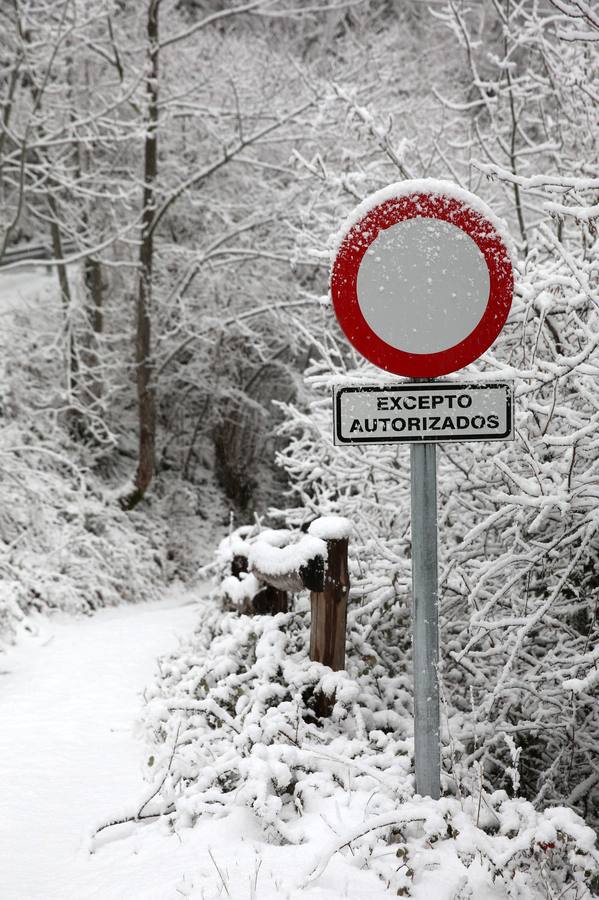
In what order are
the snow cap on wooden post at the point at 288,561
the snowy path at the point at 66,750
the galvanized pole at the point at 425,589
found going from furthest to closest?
the snow cap on wooden post at the point at 288,561, the snowy path at the point at 66,750, the galvanized pole at the point at 425,589

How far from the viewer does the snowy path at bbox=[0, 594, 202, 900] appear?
3349 millimetres

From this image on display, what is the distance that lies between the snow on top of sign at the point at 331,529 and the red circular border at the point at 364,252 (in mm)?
1470

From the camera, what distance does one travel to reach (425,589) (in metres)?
2.86

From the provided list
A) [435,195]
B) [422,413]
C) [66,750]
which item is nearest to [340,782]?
[422,413]

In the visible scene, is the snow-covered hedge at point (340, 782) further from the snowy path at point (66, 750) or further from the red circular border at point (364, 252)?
the red circular border at point (364, 252)

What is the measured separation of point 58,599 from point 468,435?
879 cm

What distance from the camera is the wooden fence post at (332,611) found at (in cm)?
409

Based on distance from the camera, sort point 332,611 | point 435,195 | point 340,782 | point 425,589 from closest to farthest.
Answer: point 435,195 → point 425,589 → point 340,782 → point 332,611

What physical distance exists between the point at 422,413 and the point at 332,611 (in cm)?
164

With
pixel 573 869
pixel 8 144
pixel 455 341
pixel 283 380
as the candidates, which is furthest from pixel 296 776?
pixel 283 380

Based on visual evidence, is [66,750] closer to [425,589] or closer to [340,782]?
[340,782]

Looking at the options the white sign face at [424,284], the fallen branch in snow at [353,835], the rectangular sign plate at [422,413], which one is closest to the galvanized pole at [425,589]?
the rectangular sign plate at [422,413]

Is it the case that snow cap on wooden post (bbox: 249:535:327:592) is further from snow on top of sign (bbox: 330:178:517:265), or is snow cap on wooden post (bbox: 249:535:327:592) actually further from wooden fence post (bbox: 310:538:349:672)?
snow on top of sign (bbox: 330:178:517:265)

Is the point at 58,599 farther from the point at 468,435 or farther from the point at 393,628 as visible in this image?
the point at 468,435
